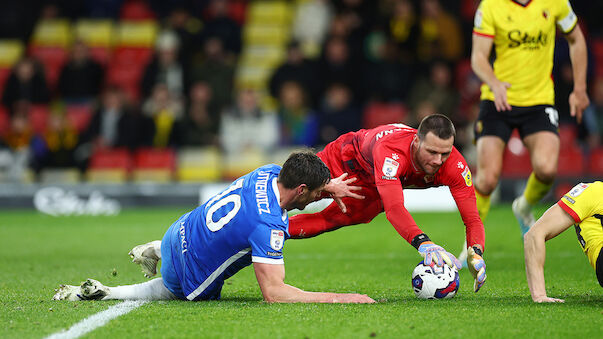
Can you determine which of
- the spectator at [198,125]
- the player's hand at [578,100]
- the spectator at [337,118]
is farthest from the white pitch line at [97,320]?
the spectator at [198,125]

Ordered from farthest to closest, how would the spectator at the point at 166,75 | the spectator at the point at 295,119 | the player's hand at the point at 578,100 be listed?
the spectator at the point at 166,75 < the spectator at the point at 295,119 < the player's hand at the point at 578,100

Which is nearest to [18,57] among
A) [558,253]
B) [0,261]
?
[0,261]

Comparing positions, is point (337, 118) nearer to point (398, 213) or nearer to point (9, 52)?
point (9, 52)

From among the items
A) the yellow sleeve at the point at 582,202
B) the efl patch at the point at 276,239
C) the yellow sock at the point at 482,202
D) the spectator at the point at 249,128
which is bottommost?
the spectator at the point at 249,128

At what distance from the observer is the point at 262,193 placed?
549 centimetres

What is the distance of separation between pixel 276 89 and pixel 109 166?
11.4ft

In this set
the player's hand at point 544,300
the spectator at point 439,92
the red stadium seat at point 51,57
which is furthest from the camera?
the red stadium seat at point 51,57

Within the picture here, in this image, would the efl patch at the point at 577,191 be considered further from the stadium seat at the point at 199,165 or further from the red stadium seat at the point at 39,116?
the red stadium seat at the point at 39,116

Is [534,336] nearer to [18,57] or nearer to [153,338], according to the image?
[153,338]

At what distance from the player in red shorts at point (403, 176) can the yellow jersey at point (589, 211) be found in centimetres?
68

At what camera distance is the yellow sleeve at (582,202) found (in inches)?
213

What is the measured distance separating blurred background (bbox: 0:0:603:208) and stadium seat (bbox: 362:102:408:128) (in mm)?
25

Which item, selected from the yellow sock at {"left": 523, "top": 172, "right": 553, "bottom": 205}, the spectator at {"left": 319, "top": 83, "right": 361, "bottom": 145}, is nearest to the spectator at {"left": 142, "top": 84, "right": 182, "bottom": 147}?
the spectator at {"left": 319, "top": 83, "right": 361, "bottom": 145}

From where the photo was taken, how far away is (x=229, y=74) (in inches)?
652
